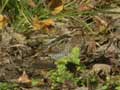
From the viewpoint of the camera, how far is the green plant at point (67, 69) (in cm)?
321

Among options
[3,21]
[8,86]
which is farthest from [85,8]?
[8,86]

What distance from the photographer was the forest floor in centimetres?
327

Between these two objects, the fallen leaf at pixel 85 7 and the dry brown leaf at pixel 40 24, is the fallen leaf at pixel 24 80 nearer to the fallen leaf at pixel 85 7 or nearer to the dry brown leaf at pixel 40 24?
the dry brown leaf at pixel 40 24

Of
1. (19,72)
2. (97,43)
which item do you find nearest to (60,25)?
(97,43)

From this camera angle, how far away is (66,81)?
3201mm

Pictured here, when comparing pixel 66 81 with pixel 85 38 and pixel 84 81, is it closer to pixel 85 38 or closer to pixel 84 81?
pixel 84 81

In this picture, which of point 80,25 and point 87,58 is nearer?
point 87,58

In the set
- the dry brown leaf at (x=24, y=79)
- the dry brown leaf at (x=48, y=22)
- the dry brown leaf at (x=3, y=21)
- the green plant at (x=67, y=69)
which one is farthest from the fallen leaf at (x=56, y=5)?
the dry brown leaf at (x=24, y=79)

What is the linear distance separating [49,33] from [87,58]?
471mm

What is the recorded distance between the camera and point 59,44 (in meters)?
3.74

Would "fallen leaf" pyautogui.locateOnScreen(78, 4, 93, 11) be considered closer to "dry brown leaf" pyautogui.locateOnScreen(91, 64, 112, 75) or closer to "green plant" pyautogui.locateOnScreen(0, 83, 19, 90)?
"dry brown leaf" pyautogui.locateOnScreen(91, 64, 112, 75)

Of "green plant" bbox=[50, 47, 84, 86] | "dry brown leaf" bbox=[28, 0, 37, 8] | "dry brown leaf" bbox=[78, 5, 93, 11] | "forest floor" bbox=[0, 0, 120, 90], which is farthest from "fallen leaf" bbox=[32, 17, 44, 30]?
"green plant" bbox=[50, 47, 84, 86]

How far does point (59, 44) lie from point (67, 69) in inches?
17.6

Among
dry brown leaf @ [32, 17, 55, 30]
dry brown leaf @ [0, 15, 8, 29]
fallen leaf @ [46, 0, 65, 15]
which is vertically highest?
fallen leaf @ [46, 0, 65, 15]
